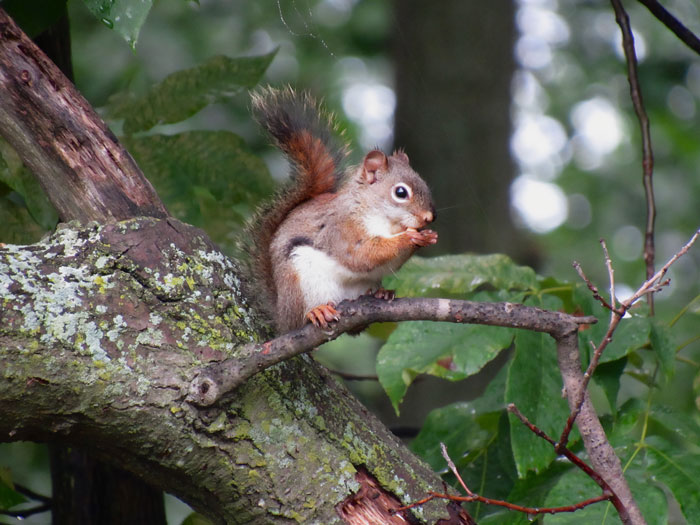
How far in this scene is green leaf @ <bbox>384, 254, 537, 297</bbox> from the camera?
1851mm

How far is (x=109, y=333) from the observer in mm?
1290

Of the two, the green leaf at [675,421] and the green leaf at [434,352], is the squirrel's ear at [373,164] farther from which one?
the green leaf at [675,421]

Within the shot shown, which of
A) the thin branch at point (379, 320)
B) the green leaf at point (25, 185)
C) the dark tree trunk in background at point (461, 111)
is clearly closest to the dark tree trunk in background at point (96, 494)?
the green leaf at point (25, 185)

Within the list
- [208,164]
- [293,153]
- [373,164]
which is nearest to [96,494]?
[208,164]

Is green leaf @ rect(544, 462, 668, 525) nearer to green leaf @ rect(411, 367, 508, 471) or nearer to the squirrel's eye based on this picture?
green leaf @ rect(411, 367, 508, 471)

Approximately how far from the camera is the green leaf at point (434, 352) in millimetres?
1658

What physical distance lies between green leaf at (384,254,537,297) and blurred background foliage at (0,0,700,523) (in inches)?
1.0

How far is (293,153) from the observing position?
6.08ft

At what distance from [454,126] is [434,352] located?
7.86 ft

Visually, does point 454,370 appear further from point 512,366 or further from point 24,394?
point 24,394

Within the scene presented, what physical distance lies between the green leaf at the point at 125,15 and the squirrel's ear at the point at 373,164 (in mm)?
822

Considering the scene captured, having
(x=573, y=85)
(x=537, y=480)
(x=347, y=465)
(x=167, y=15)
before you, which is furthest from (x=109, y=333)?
(x=573, y=85)

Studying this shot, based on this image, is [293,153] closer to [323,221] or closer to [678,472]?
[323,221]

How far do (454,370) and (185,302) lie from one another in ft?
1.95
